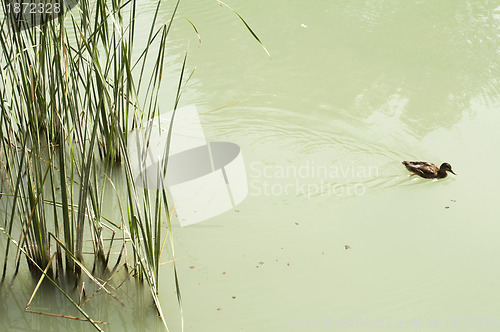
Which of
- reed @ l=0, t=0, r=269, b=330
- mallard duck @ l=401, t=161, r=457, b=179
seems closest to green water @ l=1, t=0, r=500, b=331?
mallard duck @ l=401, t=161, r=457, b=179

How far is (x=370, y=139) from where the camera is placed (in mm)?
2818

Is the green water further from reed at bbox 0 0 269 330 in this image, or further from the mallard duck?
reed at bbox 0 0 269 330

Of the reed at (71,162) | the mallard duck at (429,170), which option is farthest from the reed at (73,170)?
the mallard duck at (429,170)

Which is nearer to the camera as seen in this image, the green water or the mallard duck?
the green water

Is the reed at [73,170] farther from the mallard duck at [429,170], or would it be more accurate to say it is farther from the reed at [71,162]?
the mallard duck at [429,170]

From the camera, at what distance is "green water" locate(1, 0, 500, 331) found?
194 cm

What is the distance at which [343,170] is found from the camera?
2613mm

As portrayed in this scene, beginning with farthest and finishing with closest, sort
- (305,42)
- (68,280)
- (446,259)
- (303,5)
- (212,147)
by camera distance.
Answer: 1. (303,5)
2. (305,42)
3. (212,147)
4. (446,259)
5. (68,280)

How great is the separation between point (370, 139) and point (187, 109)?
93 centimetres

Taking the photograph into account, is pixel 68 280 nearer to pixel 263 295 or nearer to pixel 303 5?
pixel 263 295

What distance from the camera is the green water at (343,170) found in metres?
1.94

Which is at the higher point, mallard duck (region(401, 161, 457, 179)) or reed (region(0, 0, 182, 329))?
reed (region(0, 0, 182, 329))

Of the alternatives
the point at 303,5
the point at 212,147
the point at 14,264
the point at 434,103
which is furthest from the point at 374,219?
the point at 303,5

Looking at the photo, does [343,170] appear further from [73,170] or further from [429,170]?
[73,170]
